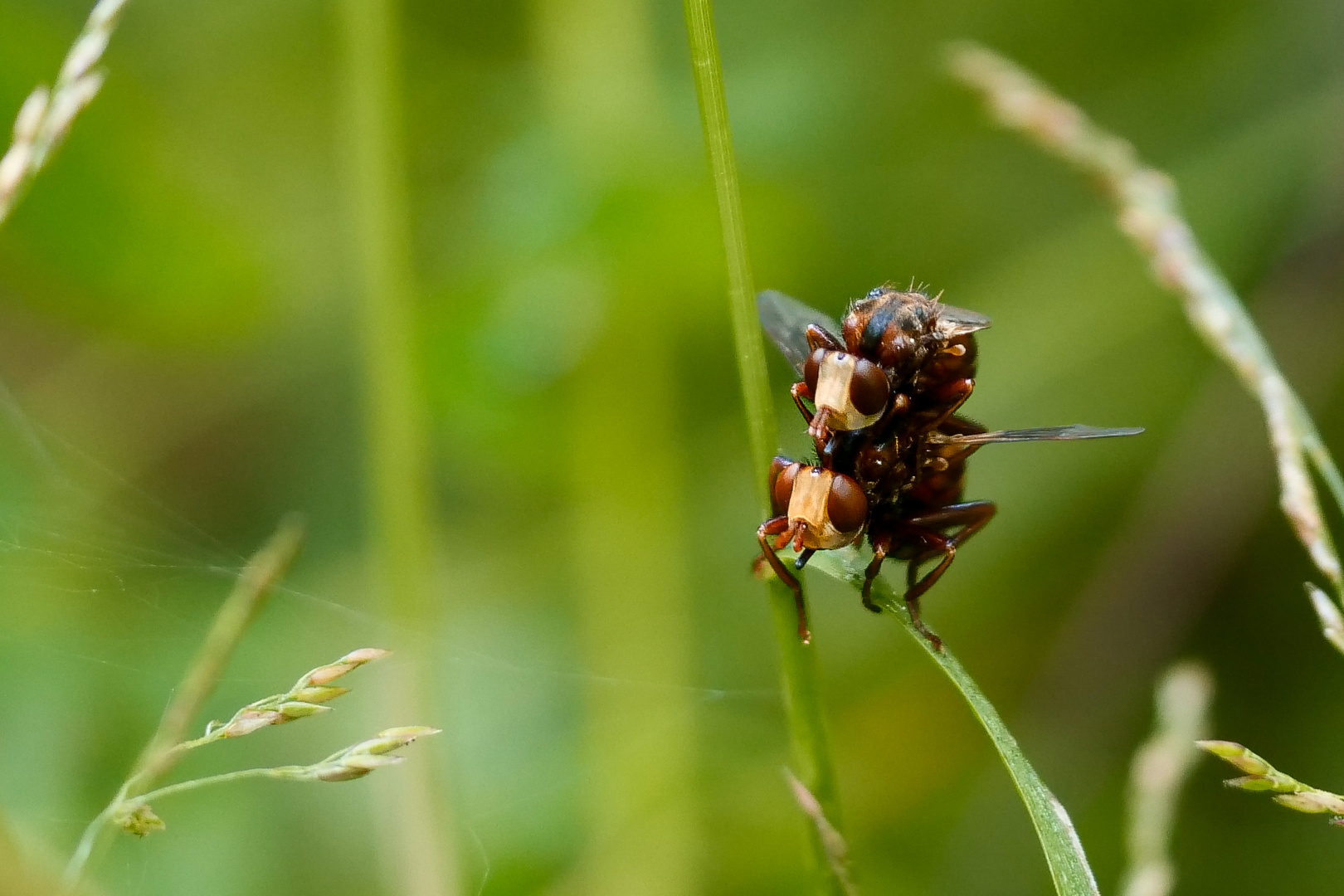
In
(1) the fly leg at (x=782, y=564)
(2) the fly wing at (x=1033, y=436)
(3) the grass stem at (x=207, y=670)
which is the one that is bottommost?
(2) the fly wing at (x=1033, y=436)

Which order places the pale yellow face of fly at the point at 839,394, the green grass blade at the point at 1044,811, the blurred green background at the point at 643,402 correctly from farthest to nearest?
the blurred green background at the point at 643,402 < the pale yellow face of fly at the point at 839,394 < the green grass blade at the point at 1044,811

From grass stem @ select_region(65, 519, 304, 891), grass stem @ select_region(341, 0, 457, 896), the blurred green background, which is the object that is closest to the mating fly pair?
grass stem @ select_region(65, 519, 304, 891)

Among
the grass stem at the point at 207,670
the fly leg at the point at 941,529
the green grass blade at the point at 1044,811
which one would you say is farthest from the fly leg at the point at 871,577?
the grass stem at the point at 207,670

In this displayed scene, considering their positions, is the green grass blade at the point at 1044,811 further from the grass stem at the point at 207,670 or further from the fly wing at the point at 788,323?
the fly wing at the point at 788,323

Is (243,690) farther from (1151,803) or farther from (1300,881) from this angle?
(1300,881)

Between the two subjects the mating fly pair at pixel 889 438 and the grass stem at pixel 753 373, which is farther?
the mating fly pair at pixel 889 438

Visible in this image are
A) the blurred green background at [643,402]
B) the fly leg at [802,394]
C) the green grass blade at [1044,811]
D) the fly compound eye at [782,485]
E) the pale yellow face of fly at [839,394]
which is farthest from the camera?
the blurred green background at [643,402]

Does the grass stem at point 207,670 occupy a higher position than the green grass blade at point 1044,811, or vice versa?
the grass stem at point 207,670
